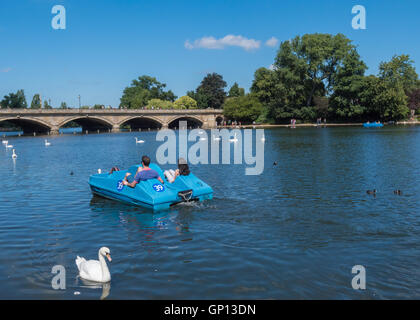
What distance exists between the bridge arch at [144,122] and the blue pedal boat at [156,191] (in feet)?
243

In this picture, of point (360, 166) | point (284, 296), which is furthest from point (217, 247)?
point (360, 166)

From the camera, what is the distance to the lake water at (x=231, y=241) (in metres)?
6.38

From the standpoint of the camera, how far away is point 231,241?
28.3ft

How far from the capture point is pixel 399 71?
77.6 metres

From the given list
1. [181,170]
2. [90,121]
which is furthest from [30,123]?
[181,170]

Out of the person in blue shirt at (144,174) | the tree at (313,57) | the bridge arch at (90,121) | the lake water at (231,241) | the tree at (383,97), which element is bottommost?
the lake water at (231,241)

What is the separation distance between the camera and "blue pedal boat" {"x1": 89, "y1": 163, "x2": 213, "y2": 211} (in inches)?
444

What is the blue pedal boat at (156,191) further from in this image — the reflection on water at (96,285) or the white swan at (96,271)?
the reflection on water at (96,285)

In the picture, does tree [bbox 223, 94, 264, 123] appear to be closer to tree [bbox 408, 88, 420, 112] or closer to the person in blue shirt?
tree [bbox 408, 88, 420, 112]

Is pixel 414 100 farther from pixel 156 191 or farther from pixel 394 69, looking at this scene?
pixel 156 191

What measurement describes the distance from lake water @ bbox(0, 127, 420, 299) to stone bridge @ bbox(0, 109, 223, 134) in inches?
2326

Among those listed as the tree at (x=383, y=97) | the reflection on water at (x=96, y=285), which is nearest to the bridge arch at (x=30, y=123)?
the tree at (x=383, y=97)

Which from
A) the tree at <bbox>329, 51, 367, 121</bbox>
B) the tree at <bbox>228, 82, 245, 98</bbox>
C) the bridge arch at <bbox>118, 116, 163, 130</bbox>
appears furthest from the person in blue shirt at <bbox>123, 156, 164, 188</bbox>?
the tree at <bbox>228, 82, 245, 98</bbox>
